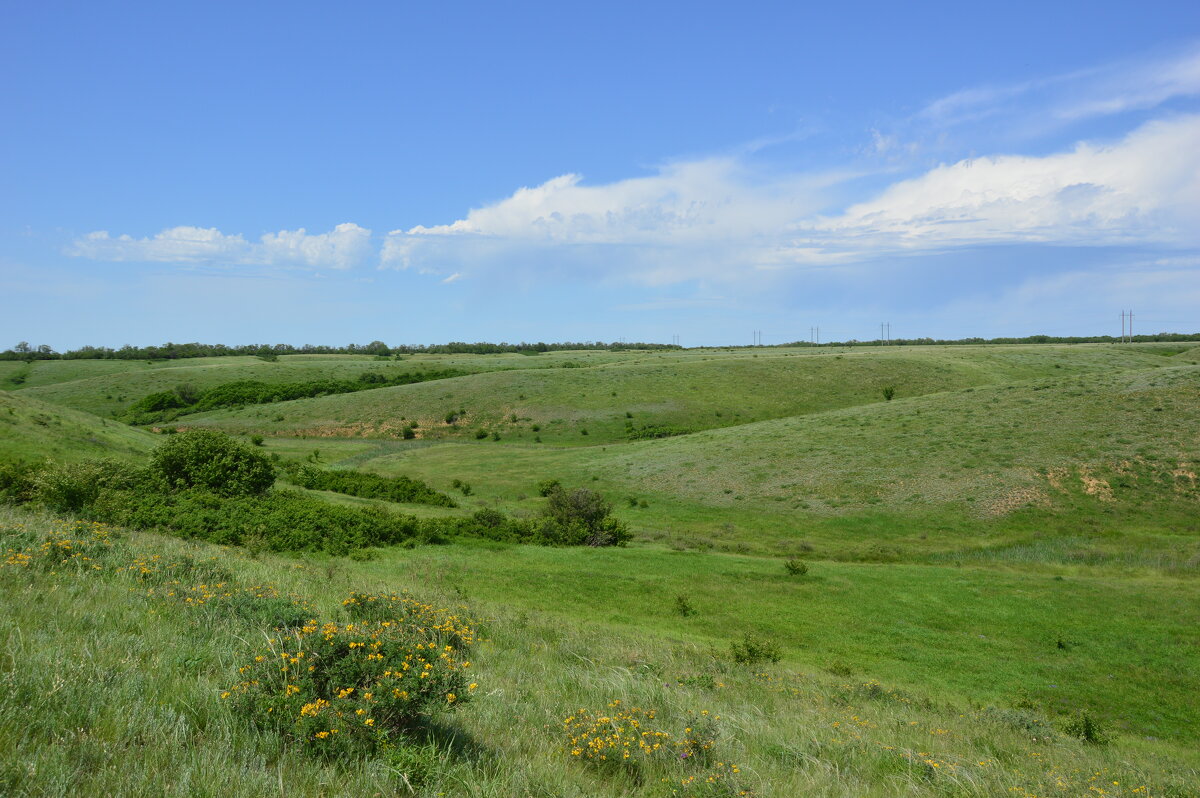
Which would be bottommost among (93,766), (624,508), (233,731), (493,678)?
(624,508)

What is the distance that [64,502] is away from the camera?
20.0 metres

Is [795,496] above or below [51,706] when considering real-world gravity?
below

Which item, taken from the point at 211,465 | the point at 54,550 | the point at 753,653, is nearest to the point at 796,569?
the point at 753,653

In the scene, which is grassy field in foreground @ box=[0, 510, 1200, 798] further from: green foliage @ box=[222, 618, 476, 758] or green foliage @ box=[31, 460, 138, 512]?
green foliage @ box=[31, 460, 138, 512]

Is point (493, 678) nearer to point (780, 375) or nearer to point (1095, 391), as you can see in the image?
point (1095, 391)

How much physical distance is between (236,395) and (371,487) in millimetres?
80572

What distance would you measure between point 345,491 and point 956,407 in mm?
50384

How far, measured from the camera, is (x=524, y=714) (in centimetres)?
816

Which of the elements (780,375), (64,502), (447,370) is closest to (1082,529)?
(64,502)

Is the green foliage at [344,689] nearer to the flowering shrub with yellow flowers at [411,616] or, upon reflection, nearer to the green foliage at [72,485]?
the flowering shrub with yellow flowers at [411,616]

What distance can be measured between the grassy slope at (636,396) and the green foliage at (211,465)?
46.7 m

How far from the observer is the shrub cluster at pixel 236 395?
104 meters

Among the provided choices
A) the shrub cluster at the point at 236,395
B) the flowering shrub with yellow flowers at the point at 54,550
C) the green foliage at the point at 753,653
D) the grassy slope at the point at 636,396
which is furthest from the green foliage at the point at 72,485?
the shrub cluster at the point at 236,395

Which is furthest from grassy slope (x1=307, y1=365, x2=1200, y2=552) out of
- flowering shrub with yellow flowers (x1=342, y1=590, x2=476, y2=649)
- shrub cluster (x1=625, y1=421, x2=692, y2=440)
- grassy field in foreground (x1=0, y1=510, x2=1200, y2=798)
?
flowering shrub with yellow flowers (x1=342, y1=590, x2=476, y2=649)
